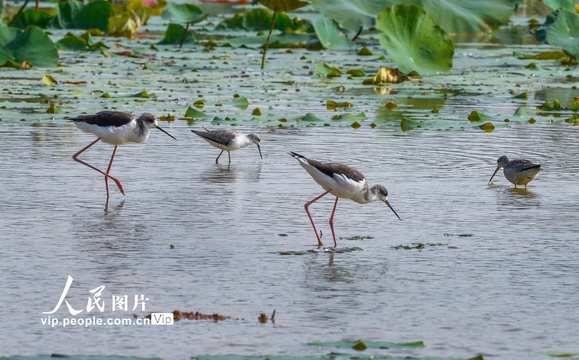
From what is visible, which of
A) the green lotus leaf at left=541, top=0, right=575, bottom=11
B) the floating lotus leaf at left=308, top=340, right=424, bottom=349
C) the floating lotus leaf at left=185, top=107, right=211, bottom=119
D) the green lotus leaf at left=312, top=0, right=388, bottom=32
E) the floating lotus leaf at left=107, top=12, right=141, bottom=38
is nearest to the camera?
the floating lotus leaf at left=308, top=340, right=424, bottom=349

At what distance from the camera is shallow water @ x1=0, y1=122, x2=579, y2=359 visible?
21.4 ft

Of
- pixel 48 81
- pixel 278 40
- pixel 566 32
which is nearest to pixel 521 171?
pixel 48 81

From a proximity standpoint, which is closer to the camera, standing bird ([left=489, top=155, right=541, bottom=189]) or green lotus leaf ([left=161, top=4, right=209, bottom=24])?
standing bird ([left=489, top=155, right=541, bottom=189])

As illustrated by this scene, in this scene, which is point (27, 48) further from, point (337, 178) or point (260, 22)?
point (337, 178)

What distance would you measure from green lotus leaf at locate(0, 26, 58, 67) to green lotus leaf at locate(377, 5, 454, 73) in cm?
558

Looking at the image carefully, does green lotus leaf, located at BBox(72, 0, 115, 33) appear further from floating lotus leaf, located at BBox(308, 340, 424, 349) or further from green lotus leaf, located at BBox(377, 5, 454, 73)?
floating lotus leaf, located at BBox(308, 340, 424, 349)

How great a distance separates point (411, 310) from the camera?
700 cm

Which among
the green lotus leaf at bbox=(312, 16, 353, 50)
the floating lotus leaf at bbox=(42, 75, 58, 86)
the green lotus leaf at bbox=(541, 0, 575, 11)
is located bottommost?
the floating lotus leaf at bbox=(42, 75, 58, 86)

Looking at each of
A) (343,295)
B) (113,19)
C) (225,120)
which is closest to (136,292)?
(343,295)

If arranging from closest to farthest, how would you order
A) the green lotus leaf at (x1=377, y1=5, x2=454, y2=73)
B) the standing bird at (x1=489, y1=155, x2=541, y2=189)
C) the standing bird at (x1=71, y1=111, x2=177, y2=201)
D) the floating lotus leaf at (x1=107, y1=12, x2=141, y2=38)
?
the standing bird at (x1=489, y1=155, x2=541, y2=189) → the standing bird at (x1=71, y1=111, x2=177, y2=201) → the green lotus leaf at (x1=377, y1=5, x2=454, y2=73) → the floating lotus leaf at (x1=107, y1=12, x2=141, y2=38)

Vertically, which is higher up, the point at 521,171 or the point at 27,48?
the point at 27,48

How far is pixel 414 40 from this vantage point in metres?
19.0

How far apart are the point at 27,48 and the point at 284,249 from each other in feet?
42.3

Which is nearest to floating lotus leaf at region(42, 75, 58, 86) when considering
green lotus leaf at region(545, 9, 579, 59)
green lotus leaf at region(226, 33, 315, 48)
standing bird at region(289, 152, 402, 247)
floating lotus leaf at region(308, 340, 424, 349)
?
green lotus leaf at region(226, 33, 315, 48)
